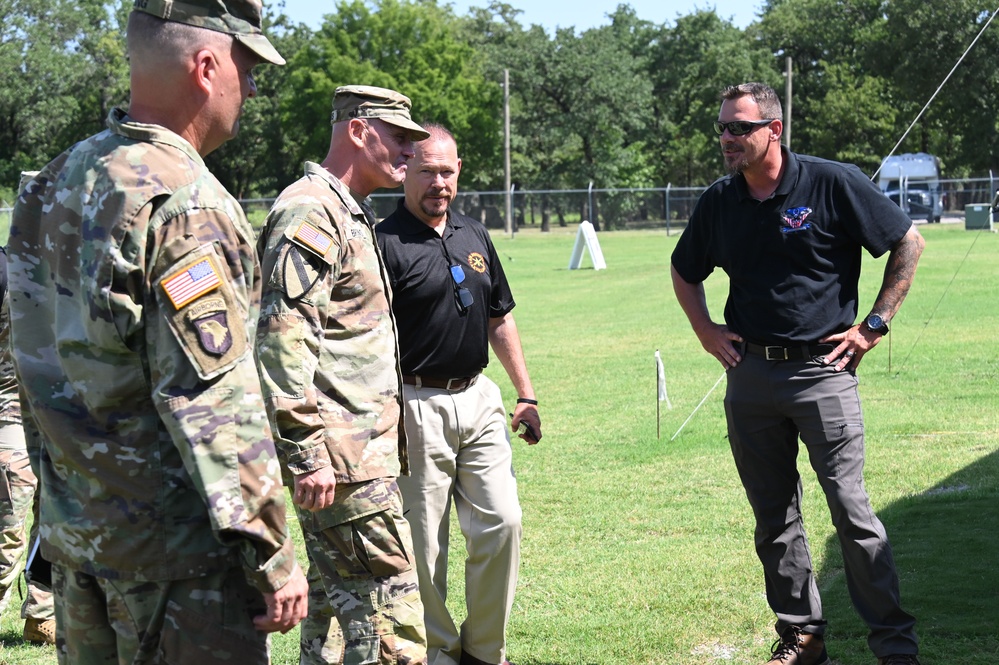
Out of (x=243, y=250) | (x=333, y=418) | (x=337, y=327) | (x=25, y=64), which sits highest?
(x=25, y=64)

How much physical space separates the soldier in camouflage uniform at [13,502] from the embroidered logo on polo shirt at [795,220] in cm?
366

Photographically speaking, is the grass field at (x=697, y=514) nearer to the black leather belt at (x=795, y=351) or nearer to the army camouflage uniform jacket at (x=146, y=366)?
the black leather belt at (x=795, y=351)

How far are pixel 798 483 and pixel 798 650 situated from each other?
2.42 feet

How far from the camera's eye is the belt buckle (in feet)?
15.7

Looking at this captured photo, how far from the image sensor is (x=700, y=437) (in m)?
9.34

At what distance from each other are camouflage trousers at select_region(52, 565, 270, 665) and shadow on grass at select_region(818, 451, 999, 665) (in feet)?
11.0

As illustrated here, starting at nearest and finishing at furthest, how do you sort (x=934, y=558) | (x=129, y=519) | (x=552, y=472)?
(x=129, y=519), (x=934, y=558), (x=552, y=472)

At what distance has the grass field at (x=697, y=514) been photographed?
16.9 feet

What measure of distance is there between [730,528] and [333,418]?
12.2 ft

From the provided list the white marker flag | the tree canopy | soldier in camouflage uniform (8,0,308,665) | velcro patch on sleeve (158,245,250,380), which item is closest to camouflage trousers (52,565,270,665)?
soldier in camouflage uniform (8,0,308,665)

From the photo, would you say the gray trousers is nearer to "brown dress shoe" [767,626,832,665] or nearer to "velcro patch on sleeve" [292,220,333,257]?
"brown dress shoe" [767,626,832,665]

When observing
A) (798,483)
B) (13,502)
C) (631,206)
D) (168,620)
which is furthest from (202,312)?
(631,206)

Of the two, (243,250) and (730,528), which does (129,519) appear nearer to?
(243,250)

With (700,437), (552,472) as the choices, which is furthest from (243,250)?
(700,437)
